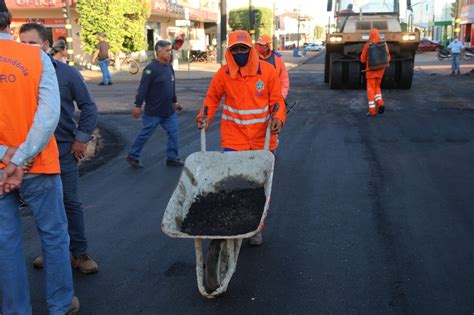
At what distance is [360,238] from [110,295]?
219 centimetres

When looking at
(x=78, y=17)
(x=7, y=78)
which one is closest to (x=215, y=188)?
(x=7, y=78)

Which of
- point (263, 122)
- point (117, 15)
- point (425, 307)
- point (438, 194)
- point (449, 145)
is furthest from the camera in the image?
point (117, 15)

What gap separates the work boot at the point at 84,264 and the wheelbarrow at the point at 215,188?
866mm

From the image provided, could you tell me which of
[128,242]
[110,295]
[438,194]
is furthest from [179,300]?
[438,194]

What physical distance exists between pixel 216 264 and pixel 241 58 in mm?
1737

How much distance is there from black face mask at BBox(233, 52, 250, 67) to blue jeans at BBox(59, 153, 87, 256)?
1.52 meters

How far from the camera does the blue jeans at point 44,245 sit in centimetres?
289

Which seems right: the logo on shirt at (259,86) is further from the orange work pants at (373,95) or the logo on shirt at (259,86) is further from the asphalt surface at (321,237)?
the orange work pants at (373,95)

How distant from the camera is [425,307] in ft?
11.4

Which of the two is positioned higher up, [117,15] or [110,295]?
[117,15]

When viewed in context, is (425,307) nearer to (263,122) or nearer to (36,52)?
(263,122)

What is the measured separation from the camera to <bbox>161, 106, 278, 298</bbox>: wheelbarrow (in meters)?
3.54

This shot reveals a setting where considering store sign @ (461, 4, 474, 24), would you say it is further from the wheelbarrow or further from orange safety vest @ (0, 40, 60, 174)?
orange safety vest @ (0, 40, 60, 174)

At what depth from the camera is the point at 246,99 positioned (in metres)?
4.49
